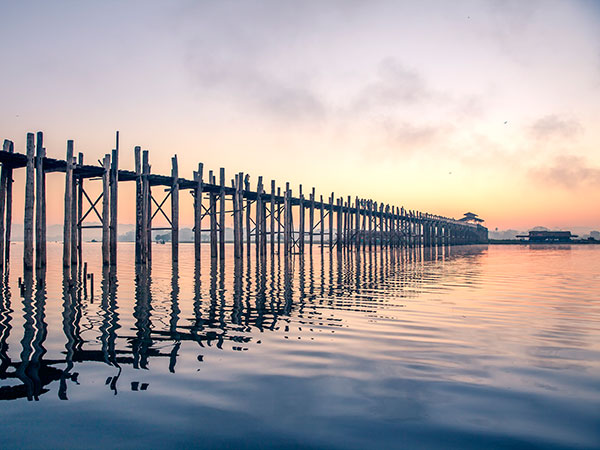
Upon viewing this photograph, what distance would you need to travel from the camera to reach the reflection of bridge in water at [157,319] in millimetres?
6164

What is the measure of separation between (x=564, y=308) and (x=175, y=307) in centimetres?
951

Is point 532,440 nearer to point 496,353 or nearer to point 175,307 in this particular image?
point 496,353

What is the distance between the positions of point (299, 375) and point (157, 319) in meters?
4.86

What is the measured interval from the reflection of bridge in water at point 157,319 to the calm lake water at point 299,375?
1.8 inches

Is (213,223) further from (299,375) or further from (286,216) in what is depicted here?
(299,375)

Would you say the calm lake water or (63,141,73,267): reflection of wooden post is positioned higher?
(63,141,73,267): reflection of wooden post

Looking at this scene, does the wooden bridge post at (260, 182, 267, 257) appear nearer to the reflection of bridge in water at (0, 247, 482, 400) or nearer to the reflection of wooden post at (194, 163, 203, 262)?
the reflection of wooden post at (194, 163, 203, 262)

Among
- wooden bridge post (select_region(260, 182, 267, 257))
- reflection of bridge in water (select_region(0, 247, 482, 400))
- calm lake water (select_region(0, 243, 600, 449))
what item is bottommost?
calm lake water (select_region(0, 243, 600, 449))

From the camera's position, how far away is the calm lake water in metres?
4.13

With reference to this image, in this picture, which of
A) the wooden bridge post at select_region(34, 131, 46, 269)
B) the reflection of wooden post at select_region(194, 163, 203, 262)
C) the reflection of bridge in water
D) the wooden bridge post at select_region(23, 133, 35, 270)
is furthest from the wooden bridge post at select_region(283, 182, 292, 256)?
the wooden bridge post at select_region(23, 133, 35, 270)

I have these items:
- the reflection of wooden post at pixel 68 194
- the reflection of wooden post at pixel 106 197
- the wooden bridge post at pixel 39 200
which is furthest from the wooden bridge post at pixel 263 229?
the wooden bridge post at pixel 39 200

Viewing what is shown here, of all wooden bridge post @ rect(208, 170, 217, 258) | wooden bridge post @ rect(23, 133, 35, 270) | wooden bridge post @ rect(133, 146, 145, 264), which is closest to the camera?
wooden bridge post @ rect(23, 133, 35, 270)

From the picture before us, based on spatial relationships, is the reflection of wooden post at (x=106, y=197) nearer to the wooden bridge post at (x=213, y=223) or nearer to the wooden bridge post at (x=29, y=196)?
the wooden bridge post at (x=29, y=196)

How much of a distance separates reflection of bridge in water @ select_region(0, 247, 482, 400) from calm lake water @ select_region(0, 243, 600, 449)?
0.15 feet
